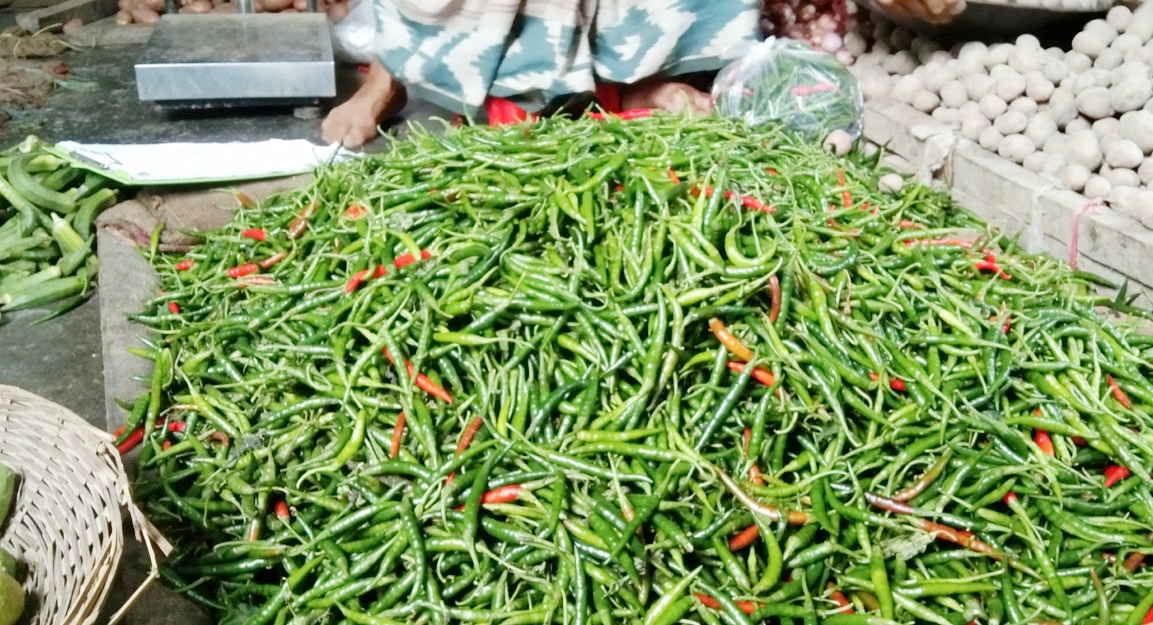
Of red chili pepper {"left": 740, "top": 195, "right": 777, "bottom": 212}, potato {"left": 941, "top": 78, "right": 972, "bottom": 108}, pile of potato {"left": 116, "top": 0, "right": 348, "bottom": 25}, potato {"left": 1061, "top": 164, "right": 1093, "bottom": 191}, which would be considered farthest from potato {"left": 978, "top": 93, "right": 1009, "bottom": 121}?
pile of potato {"left": 116, "top": 0, "right": 348, "bottom": 25}

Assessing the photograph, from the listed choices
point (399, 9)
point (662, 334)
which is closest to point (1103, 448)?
point (662, 334)

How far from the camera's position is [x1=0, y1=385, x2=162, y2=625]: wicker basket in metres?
1.54

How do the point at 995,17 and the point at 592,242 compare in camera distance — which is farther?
the point at 995,17

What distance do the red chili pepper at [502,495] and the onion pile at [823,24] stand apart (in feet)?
11.6

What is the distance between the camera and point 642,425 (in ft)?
6.68

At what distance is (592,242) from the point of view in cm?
233

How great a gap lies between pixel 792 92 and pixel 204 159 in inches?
99.0

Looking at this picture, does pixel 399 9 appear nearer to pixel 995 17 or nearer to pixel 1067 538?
pixel 995 17

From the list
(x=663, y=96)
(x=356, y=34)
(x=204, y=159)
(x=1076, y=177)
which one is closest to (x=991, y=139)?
(x=1076, y=177)

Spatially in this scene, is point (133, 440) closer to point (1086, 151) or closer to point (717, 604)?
point (717, 604)

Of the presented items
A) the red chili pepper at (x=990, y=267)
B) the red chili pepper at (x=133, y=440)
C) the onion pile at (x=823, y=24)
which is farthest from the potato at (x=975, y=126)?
the red chili pepper at (x=133, y=440)

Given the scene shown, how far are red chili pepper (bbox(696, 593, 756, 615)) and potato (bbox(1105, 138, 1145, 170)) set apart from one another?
7.94 feet

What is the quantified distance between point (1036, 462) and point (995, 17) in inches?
106

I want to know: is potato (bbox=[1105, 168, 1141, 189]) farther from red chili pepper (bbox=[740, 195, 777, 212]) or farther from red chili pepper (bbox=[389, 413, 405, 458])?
red chili pepper (bbox=[389, 413, 405, 458])
